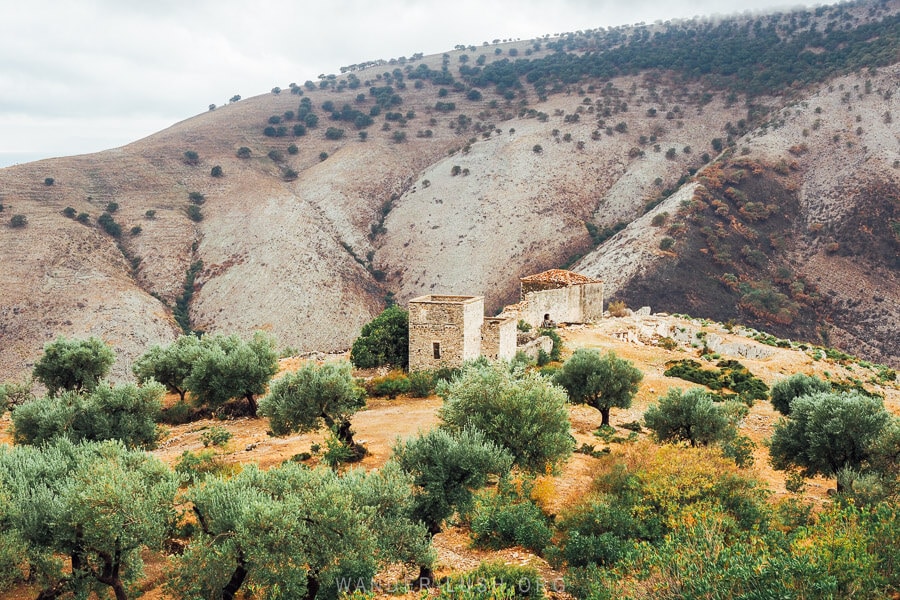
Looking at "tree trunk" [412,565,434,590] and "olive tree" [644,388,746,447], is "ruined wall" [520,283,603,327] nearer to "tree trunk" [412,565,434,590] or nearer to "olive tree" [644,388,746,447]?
"olive tree" [644,388,746,447]

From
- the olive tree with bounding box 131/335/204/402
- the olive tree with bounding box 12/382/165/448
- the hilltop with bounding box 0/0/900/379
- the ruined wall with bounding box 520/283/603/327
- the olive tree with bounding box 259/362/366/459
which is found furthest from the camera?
the hilltop with bounding box 0/0/900/379

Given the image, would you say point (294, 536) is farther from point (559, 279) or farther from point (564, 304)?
point (559, 279)

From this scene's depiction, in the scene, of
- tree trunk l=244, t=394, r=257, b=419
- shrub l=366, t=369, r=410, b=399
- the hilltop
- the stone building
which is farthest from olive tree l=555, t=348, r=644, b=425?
the hilltop

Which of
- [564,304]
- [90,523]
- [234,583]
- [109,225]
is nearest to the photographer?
[90,523]

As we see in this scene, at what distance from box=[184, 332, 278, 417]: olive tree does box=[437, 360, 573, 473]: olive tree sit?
478 inches

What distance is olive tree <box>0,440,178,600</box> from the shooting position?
9.77m

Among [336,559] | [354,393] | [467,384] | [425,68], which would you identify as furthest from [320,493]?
[425,68]

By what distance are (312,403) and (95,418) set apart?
7.62 m

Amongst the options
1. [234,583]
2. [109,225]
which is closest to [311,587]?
[234,583]

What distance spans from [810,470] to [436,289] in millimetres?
51012

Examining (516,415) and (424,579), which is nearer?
(424,579)

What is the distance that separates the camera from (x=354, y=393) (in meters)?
18.8

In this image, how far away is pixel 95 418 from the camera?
18.7 m

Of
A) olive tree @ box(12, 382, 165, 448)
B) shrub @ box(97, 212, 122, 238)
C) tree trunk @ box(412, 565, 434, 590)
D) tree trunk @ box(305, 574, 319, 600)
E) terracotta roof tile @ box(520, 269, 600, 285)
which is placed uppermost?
shrub @ box(97, 212, 122, 238)
